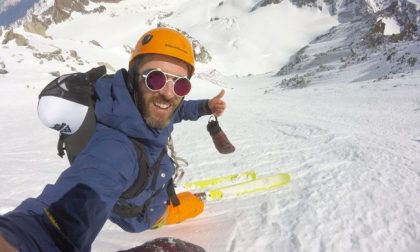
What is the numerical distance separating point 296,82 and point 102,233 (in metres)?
23.4

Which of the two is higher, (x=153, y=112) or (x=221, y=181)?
(x=153, y=112)

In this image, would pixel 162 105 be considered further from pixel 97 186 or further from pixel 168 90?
pixel 97 186

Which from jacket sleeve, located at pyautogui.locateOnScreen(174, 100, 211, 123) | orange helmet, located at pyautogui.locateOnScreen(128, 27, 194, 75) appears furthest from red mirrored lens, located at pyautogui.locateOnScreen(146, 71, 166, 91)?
jacket sleeve, located at pyautogui.locateOnScreen(174, 100, 211, 123)

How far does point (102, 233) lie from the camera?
143 inches

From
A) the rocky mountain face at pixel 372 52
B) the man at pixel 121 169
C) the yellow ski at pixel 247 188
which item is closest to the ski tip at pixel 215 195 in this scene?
the yellow ski at pixel 247 188

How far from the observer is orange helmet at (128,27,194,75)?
3014 mm

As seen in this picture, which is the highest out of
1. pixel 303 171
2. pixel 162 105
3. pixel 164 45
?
pixel 164 45

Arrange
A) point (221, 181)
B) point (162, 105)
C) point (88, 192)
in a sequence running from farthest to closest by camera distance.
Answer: point (221, 181) < point (162, 105) < point (88, 192)

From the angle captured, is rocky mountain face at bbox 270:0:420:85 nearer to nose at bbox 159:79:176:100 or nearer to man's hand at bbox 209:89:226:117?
man's hand at bbox 209:89:226:117

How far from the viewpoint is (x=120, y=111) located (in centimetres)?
254

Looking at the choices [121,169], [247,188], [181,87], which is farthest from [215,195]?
[121,169]

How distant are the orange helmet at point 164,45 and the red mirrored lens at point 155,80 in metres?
0.25

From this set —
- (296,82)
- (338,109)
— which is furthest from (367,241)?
(296,82)

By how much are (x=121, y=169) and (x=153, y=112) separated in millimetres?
661
